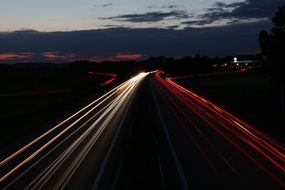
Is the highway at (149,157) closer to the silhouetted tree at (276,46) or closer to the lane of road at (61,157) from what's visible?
the lane of road at (61,157)

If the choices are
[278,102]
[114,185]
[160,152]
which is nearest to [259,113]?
[278,102]

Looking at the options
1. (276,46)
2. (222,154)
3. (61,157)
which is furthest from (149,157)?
(276,46)

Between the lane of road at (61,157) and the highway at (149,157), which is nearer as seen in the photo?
the highway at (149,157)

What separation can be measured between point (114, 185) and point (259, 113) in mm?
32764

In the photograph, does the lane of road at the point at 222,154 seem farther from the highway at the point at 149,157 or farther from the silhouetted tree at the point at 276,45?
the silhouetted tree at the point at 276,45

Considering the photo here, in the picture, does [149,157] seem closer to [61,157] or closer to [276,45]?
[61,157]

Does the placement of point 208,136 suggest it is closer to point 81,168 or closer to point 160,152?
point 160,152

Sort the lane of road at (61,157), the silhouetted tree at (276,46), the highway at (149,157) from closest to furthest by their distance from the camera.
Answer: the highway at (149,157) < the lane of road at (61,157) < the silhouetted tree at (276,46)

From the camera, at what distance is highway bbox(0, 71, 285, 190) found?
19.8m

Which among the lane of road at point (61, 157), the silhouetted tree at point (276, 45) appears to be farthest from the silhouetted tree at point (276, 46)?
the lane of road at point (61, 157)

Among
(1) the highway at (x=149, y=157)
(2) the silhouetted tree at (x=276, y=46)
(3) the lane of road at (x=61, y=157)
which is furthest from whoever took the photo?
(2) the silhouetted tree at (x=276, y=46)

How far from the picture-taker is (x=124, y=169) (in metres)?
22.7

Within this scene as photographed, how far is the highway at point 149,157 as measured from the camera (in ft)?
64.8

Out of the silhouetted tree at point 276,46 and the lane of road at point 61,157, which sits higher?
the silhouetted tree at point 276,46
